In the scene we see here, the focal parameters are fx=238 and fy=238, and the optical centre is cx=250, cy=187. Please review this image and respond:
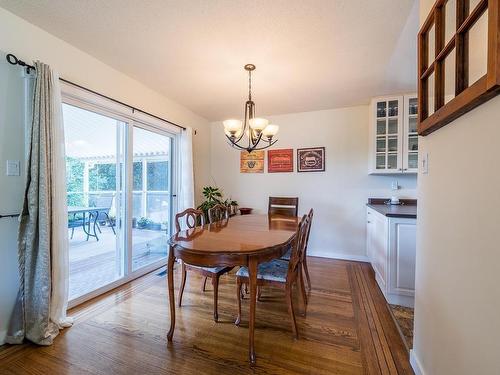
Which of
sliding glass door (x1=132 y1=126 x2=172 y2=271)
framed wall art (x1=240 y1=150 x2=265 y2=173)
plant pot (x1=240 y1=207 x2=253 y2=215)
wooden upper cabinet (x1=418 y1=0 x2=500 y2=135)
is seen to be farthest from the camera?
framed wall art (x1=240 y1=150 x2=265 y2=173)

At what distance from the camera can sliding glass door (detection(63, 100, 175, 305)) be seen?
236 cm

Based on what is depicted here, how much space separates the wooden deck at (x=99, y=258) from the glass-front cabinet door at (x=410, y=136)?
3612mm


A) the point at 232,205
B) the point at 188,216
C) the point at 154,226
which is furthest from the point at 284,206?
the point at 154,226

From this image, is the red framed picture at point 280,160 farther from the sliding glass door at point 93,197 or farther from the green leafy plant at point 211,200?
the sliding glass door at point 93,197

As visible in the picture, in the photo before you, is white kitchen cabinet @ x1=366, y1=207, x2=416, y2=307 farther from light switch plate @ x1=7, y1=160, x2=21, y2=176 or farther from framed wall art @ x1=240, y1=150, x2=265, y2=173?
light switch plate @ x1=7, y1=160, x2=21, y2=176

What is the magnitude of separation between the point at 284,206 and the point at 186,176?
5.05 ft

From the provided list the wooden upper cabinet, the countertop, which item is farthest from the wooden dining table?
the countertop

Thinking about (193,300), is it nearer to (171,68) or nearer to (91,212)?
(91,212)

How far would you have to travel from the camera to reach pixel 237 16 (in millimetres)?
1753

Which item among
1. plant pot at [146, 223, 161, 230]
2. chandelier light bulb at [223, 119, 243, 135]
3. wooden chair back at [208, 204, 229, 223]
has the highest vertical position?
chandelier light bulb at [223, 119, 243, 135]

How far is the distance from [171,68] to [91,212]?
5.82 feet

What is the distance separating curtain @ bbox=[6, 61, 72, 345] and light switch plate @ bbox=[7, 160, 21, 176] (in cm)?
13

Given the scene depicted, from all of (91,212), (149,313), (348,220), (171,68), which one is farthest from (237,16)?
(348,220)

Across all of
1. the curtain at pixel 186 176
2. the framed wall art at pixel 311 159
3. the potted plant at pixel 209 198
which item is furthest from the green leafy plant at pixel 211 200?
the framed wall art at pixel 311 159
